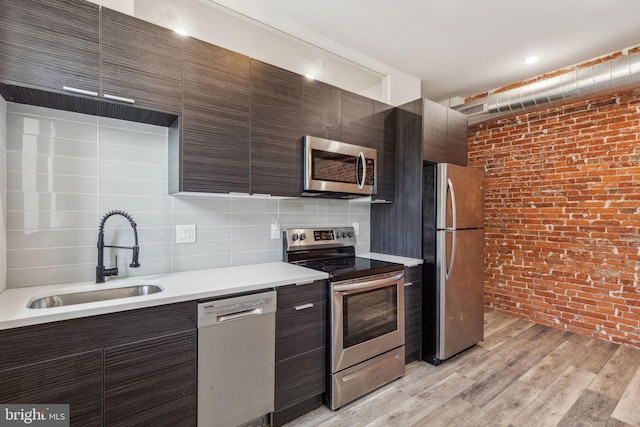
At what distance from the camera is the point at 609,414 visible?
6.75 ft

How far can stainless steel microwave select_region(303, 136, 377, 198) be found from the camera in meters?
2.35

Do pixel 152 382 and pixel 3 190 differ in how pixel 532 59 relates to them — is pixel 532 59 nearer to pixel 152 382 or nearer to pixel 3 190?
pixel 152 382

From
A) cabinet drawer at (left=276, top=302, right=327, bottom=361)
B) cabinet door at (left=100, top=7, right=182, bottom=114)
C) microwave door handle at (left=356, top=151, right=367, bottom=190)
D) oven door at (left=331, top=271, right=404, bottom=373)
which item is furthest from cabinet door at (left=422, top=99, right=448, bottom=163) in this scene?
cabinet door at (left=100, top=7, right=182, bottom=114)

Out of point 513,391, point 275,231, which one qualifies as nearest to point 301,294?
point 275,231

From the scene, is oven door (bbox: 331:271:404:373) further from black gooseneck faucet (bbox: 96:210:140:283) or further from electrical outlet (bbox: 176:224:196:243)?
black gooseneck faucet (bbox: 96:210:140:283)

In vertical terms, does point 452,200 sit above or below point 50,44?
below

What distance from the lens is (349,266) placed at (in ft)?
7.91

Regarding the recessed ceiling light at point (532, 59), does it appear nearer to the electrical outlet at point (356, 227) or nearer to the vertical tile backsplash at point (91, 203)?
the electrical outlet at point (356, 227)

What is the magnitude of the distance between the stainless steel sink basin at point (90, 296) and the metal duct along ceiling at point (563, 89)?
388 centimetres

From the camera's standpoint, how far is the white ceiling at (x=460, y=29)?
7.77ft

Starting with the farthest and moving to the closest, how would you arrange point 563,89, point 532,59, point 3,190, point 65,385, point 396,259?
1. point 532,59
2. point 563,89
3. point 396,259
4. point 3,190
5. point 65,385

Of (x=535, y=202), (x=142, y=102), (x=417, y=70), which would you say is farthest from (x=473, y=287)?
(x=142, y=102)

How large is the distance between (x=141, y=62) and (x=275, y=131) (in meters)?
0.88

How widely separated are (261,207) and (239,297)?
3.16 ft
